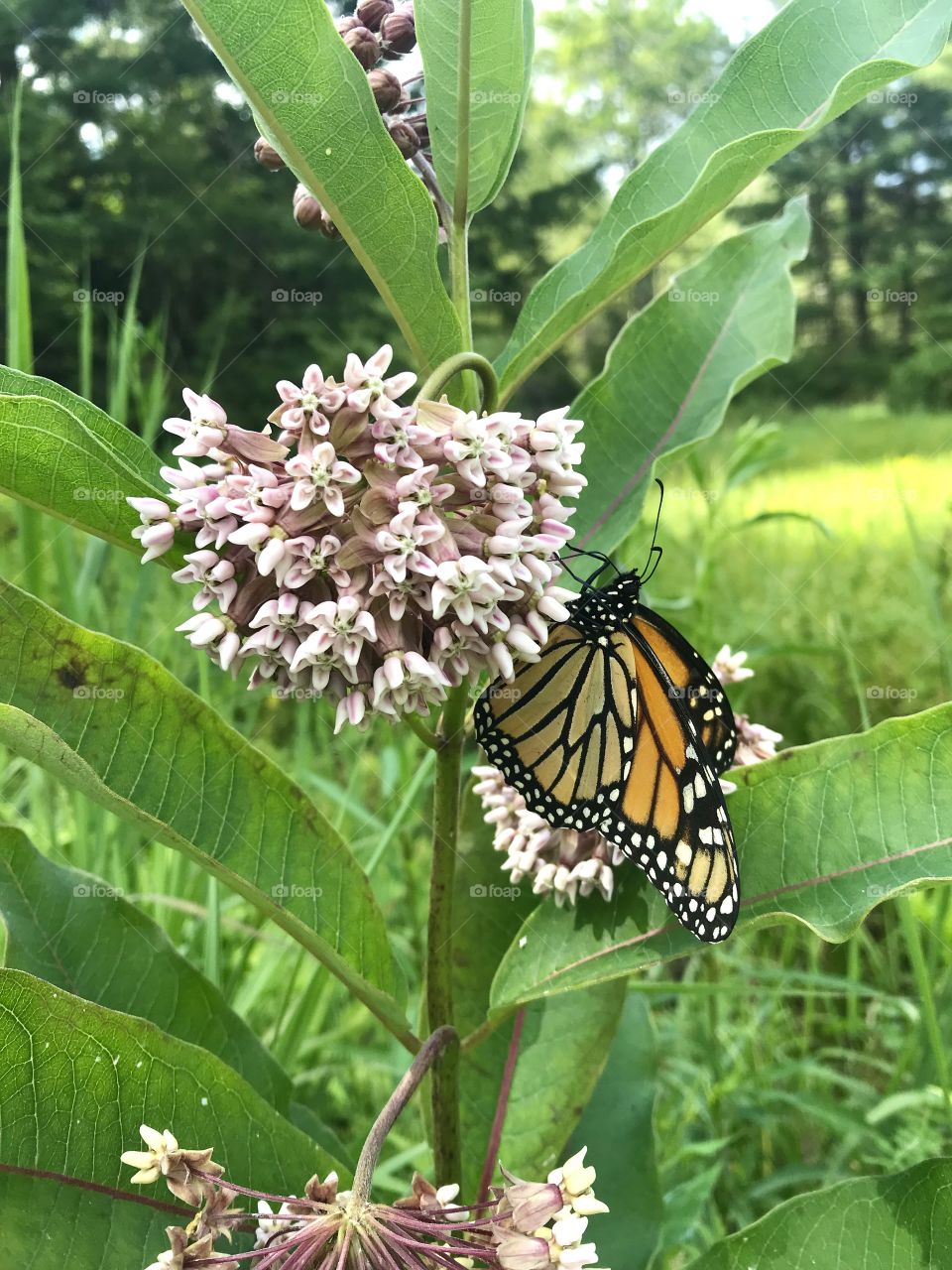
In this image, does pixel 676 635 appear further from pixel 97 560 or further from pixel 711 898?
pixel 97 560

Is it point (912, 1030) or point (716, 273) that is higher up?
point (716, 273)

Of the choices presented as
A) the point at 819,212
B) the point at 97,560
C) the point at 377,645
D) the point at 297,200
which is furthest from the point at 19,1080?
the point at 819,212

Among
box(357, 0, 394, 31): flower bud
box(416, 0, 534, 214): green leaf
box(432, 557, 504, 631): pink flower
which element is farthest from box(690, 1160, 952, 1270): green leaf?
box(357, 0, 394, 31): flower bud

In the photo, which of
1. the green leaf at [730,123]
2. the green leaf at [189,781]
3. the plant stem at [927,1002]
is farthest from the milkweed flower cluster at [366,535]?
the plant stem at [927,1002]
